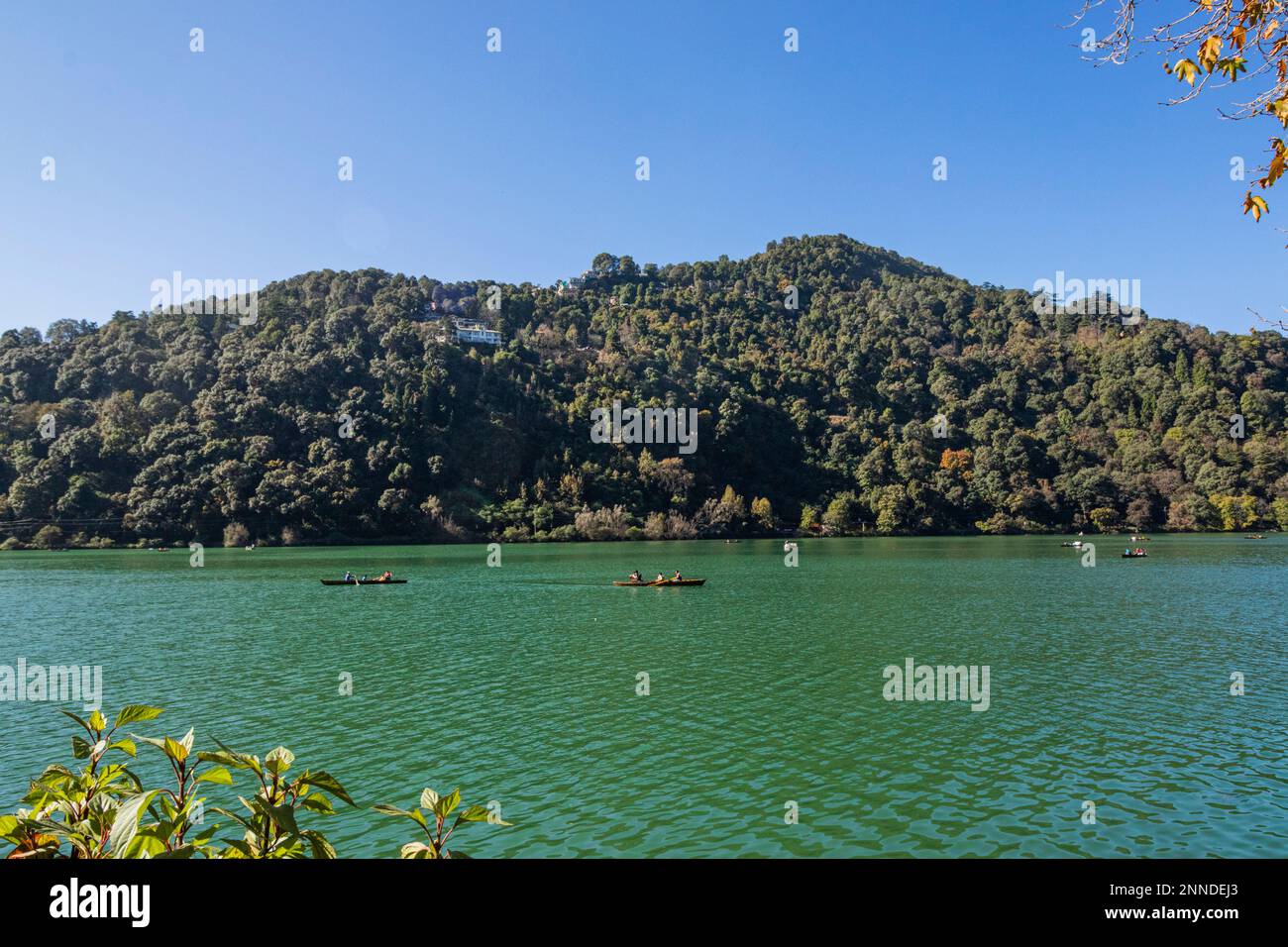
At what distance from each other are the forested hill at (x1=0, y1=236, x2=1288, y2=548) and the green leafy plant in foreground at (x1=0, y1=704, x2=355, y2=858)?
328 feet

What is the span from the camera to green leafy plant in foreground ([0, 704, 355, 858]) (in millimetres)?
2641

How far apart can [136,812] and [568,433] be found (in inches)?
4783

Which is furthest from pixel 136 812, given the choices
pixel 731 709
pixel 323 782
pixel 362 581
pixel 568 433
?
pixel 568 433

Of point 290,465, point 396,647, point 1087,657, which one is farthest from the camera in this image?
point 290,465

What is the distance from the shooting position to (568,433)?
123312mm

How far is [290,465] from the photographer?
325 ft

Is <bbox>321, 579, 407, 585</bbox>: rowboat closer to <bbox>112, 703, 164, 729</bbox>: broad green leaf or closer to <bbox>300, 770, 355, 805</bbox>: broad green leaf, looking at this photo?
<bbox>112, 703, 164, 729</bbox>: broad green leaf

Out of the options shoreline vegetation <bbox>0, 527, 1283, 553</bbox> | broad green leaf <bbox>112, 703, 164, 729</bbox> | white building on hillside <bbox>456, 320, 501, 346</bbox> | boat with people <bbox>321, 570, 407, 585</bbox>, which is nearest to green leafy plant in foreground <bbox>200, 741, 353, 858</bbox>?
broad green leaf <bbox>112, 703, 164, 729</bbox>

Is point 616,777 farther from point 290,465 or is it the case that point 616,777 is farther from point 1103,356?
point 1103,356

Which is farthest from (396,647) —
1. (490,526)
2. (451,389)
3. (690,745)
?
(451,389)

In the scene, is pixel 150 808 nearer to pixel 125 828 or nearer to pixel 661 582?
pixel 125 828
